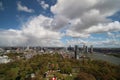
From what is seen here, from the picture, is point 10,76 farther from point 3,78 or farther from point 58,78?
point 58,78

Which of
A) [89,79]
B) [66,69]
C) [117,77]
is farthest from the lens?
[66,69]

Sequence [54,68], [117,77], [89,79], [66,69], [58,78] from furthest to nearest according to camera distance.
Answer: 1. [54,68]
2. [66,69]
3. [58,78]
4. [117,77]
5. [89,79]

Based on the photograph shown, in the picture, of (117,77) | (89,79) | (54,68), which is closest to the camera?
(89,79)

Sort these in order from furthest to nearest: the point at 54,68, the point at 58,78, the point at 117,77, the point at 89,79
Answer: the point at 54,68 → the point at 58,78 → the point at 117,77 → the point at 89,79

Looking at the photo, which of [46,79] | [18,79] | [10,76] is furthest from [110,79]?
[10,76]

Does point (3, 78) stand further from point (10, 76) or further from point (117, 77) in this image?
point (117, 77)

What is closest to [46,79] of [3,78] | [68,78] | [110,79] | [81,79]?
[68,78]

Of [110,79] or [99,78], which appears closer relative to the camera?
[110,79]

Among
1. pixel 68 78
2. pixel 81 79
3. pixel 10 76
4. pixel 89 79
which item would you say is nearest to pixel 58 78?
pixel 68 78

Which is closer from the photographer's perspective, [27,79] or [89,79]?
[89,79]
